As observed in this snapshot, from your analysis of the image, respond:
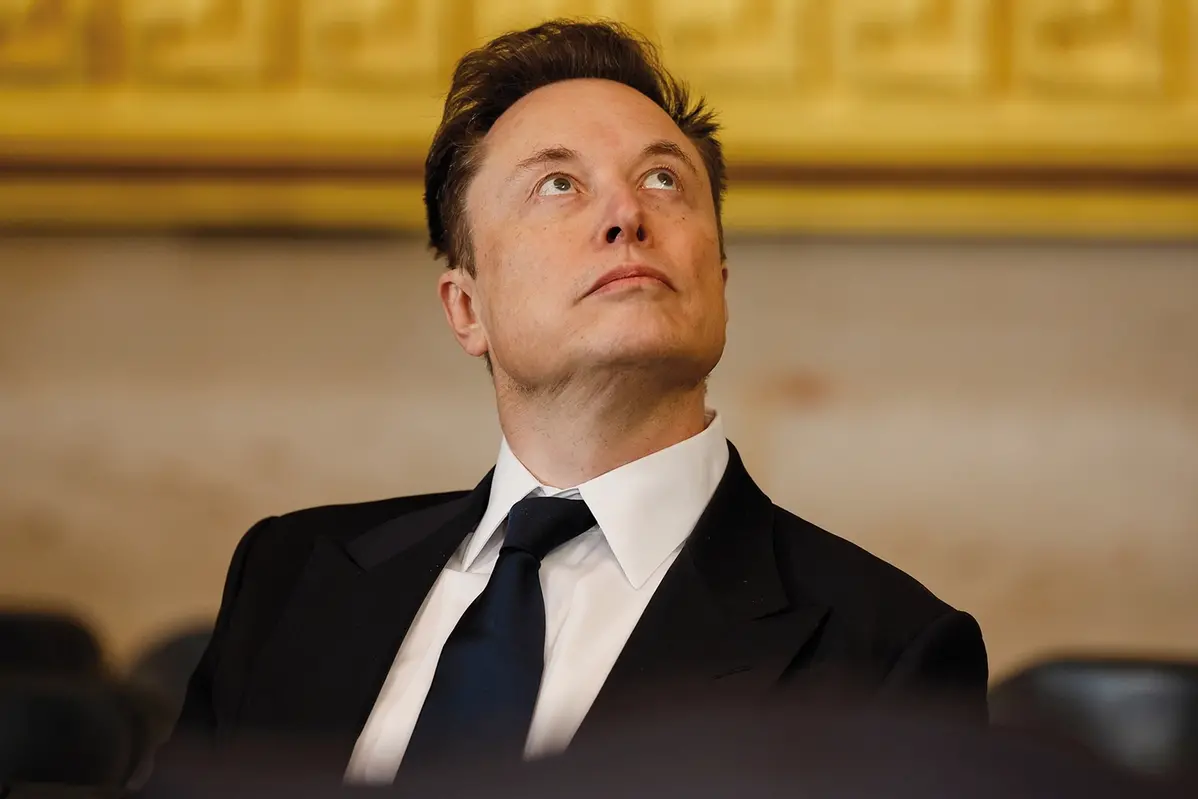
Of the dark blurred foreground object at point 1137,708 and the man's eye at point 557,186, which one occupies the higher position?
the man's eye at point 557,186

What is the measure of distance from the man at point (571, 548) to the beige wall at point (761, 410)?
38 cm

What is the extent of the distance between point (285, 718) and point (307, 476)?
21.4 inches

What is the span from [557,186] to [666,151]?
0.07m

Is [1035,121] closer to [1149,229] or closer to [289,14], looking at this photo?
[1149,229]

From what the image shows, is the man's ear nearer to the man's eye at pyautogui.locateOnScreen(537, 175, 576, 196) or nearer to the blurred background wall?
the man's eye at pyautogui.locateOnScreen(537, 175, 576, 196)

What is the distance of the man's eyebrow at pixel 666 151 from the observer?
83 centimetres

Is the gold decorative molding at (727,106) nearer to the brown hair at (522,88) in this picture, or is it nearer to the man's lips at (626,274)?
the brown hair at (522,88)

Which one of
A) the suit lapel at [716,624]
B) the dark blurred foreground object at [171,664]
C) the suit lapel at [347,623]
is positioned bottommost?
the dark blurred foreground object at [171,664]

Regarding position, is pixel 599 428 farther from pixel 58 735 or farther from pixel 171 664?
pixel 171 664

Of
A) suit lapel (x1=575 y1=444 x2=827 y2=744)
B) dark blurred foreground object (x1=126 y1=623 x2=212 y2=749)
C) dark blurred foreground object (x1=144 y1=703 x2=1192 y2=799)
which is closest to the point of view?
dark blurred foreground object (x1=144 y1=703 x2=1192 y2=799)

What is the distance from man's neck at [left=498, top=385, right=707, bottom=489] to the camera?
→ 799 mm

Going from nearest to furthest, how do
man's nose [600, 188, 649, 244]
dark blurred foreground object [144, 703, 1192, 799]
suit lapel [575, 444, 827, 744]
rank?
dark blurred foreground object [144, 703, 1192, 799]
suit lapel [575, 444, 827, 744]
man's nose [600, 188, 649, 244]

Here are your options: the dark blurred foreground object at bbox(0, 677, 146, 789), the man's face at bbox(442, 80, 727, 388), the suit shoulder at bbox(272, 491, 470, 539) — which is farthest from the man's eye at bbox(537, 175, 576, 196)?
the dark blurred foreground object at bbox(0, 677, 146, 789)

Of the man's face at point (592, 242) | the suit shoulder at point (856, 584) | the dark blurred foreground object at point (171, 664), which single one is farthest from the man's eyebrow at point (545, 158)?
the dark blurred foreground object at point (171, 664)
